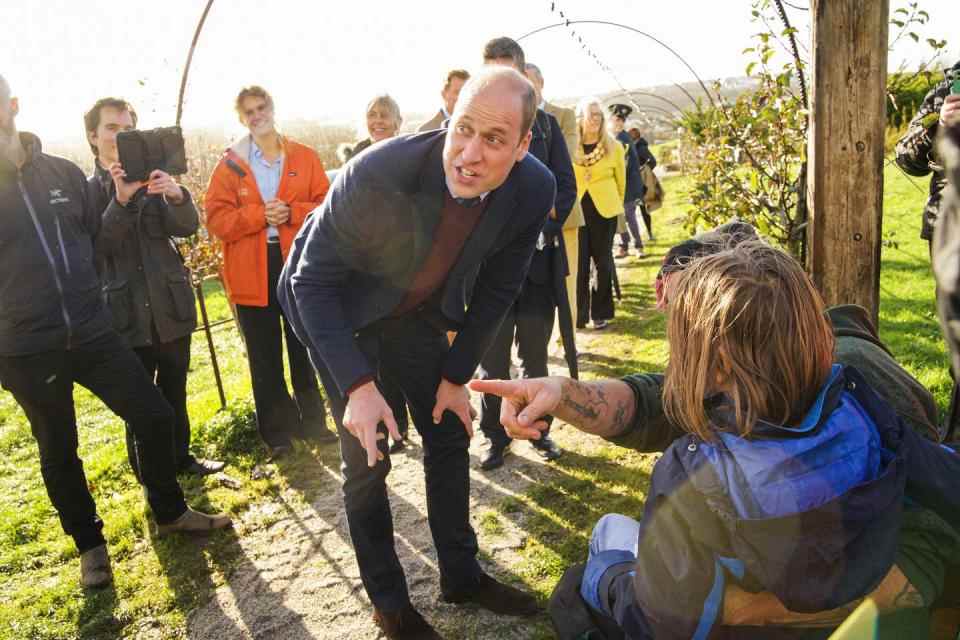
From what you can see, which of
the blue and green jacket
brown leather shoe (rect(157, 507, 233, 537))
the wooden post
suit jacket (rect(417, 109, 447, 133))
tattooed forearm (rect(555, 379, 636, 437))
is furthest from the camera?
suit jacket (rect(417, 109, 447, 133))

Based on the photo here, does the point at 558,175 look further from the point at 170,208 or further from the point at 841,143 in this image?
the point at 170,208

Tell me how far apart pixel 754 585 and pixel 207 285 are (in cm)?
1291

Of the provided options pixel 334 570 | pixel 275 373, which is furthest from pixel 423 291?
pixel 275 373

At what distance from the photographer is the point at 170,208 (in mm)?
3879

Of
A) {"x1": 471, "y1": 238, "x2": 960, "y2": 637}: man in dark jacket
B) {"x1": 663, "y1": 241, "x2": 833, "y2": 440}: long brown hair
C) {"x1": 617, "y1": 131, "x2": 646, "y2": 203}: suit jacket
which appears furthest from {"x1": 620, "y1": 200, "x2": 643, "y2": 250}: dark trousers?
{"x1": 663, "y1": 241, "x2": 833, "y2": 440}: long brown hair

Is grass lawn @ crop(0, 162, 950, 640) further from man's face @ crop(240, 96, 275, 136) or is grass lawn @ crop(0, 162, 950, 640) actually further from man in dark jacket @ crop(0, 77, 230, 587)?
man's face @ crop(240, 96, 275, 136)

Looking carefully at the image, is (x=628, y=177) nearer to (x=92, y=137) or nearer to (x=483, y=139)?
(x=92, y=137)

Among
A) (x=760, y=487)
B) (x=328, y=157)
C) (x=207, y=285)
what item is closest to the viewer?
(x=760, y=487)

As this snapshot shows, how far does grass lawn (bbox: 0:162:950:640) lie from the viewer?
10.2 feet

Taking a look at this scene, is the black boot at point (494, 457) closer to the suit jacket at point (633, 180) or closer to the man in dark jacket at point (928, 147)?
the man in dark jacket at point (928, 147)

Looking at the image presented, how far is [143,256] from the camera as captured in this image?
3918mm

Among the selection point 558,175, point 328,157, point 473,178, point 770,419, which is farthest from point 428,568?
point 328,157

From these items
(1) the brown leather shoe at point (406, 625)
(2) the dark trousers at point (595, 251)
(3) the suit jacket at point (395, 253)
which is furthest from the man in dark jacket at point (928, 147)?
(2) the dark trousers at point (595, 251)

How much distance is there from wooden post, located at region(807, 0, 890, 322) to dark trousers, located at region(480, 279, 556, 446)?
1.51 m
